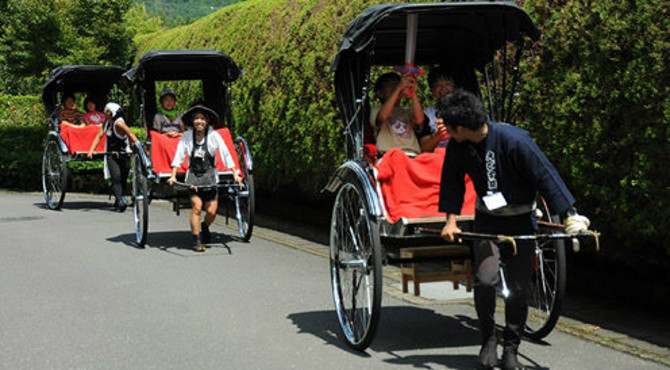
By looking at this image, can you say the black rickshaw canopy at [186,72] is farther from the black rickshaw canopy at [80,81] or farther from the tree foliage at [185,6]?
the tree foliage at [185,6]

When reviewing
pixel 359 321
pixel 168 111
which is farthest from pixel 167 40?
pixel 359 321

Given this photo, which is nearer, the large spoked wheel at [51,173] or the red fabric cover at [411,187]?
the red fabric cover at [411,187]

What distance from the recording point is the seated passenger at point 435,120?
266 inches

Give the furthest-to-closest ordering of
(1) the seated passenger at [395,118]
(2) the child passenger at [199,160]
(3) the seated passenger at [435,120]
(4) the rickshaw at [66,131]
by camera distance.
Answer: (4) the rickshaw at [66,131] < (2) the child passenger at [199,160] < (3) the seated passenger at [435,120] < (1) the seated passenger at [395,118]

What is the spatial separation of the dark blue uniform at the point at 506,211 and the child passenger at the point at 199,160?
214 inches

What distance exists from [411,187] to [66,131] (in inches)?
410

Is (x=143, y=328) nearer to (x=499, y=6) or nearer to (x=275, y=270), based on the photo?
(x=275, y=270)

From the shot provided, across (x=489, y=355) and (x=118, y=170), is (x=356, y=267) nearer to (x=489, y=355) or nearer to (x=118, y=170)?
(x=489, y=355)

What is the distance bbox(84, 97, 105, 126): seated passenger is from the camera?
1535 cm

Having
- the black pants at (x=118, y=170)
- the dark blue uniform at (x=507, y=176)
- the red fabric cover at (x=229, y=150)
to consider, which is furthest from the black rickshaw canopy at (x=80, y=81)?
the dark blue uniform at (x=507, y=176)

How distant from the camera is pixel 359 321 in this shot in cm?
587

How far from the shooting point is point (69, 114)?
15422 millimetres

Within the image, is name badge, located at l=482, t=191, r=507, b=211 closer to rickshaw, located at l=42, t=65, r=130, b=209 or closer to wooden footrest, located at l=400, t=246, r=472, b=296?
wooden footrest, located at l=400, t=246, r=472, b=296

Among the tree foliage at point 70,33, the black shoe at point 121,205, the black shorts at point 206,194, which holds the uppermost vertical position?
the tree foliage at point 70,33
